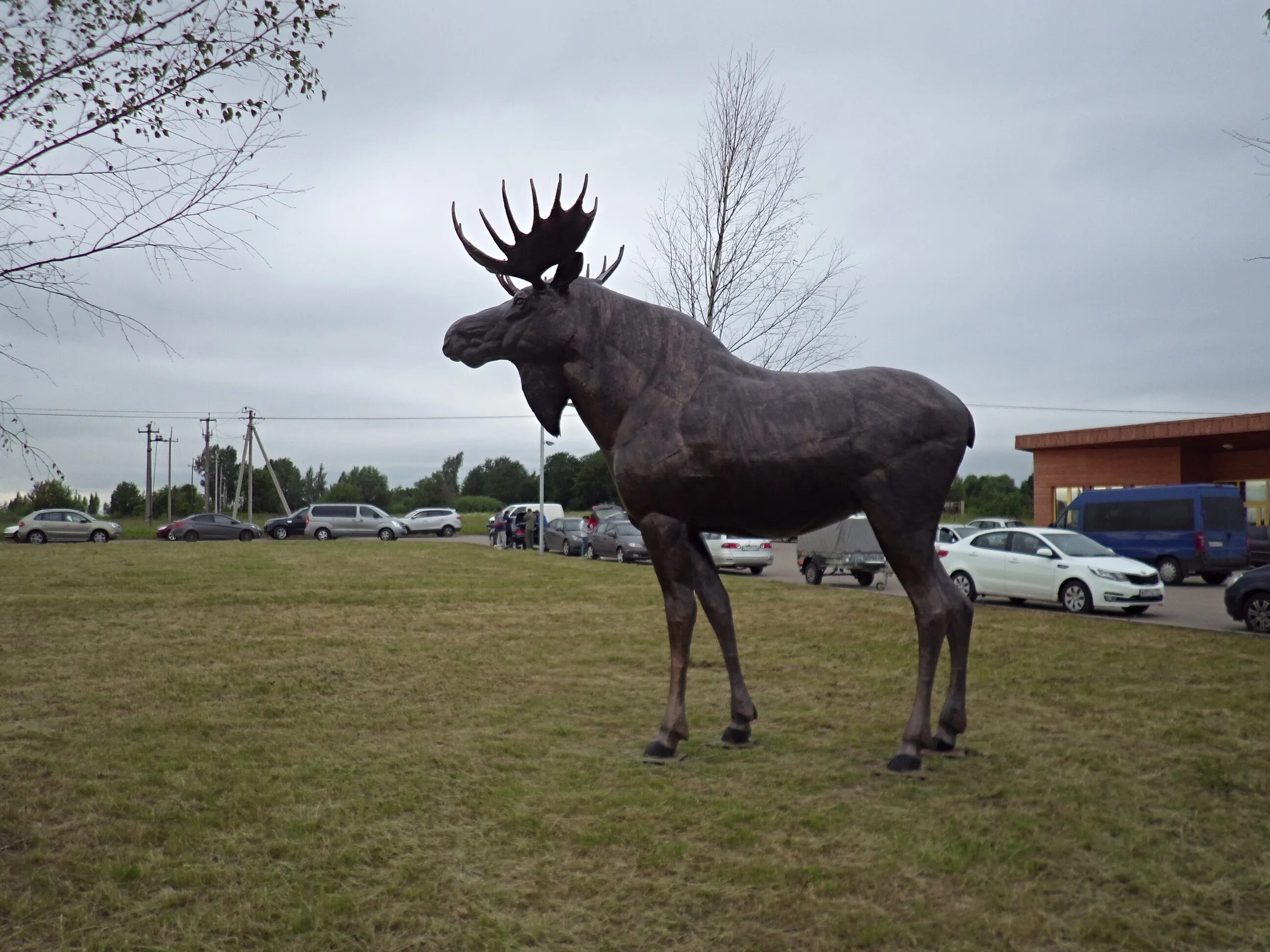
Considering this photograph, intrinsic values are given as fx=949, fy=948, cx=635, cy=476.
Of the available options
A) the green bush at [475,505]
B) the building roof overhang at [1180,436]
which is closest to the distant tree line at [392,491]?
the green bush at [475,505]

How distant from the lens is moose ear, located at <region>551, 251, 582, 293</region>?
5426 millimetres

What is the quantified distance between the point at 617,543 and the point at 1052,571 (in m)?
13.7

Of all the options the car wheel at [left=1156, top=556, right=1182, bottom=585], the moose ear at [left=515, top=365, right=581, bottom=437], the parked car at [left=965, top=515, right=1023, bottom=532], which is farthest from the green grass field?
the parked car at [left=965, top=515, right=1023, bottom=532]

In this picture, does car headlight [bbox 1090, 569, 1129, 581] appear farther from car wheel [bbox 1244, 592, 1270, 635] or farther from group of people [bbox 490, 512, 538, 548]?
A: group of people [bbox 490, 512, 538, 548]

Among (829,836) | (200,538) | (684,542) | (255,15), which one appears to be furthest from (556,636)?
(200,538)

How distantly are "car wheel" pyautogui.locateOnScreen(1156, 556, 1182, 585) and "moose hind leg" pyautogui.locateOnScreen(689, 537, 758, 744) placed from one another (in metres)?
19.5

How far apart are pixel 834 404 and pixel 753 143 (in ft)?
30.7

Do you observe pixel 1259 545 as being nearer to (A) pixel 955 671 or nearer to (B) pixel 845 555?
(B) pixel 845 555

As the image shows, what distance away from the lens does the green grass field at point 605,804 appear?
337cm

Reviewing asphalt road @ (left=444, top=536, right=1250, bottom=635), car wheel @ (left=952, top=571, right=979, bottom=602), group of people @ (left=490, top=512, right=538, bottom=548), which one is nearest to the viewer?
asphalt road @ (left=444, top=536, right=1250, bottom=635)

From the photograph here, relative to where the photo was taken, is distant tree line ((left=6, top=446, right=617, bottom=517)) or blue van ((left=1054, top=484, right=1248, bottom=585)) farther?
distant tree line ((left=6, top=446, right=617, bottom=517))

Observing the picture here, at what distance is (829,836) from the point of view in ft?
13.7

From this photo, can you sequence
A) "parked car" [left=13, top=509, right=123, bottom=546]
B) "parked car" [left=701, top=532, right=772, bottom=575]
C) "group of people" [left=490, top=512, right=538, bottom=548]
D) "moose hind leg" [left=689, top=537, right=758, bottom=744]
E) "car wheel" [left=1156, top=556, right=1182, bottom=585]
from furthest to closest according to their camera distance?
1. "parked car" [left=13, top=509, right=123, bottom=546]
2. "group of people" [left=490, top=512, right=538, bottom=548]
3. "parked car" [left=701, top=532, right=772, bottom=575]
4. "car wheel" [left=1156, top=556, right=1182, bottom=585]
5. "moose hind leg" [left=689, top=537, right=758, bottom=744]

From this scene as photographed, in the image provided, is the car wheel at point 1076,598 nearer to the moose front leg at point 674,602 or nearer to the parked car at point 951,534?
the parked car at point 951,534
